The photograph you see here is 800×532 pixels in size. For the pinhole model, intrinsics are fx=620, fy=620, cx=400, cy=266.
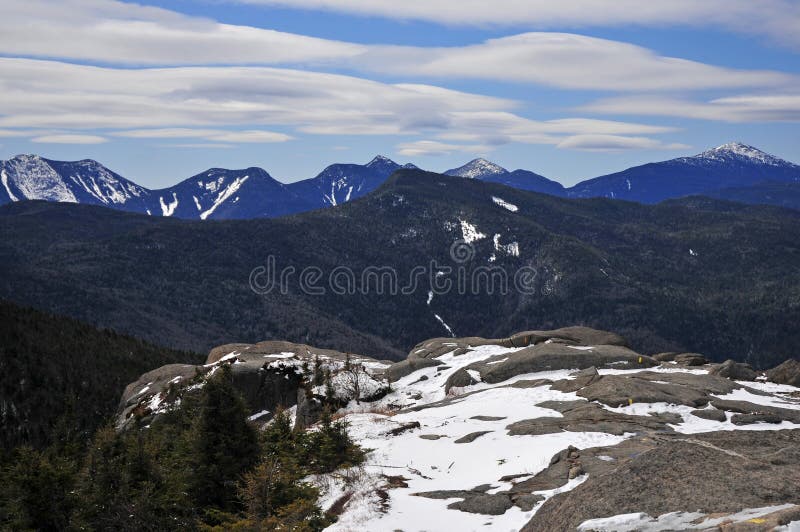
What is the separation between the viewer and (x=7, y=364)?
535ft

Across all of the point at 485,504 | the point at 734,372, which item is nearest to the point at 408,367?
the point at 734,372

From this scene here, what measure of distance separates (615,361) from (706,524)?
3258 cm

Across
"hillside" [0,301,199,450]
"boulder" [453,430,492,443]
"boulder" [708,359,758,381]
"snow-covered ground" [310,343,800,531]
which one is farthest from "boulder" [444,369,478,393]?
"hillside" [0,301,199,450]

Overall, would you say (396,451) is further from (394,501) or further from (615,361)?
(615,361)

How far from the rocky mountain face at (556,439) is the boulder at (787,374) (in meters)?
0.09

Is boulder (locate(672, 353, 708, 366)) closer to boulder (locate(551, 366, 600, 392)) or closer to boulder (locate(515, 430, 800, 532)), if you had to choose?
boulder (locate(551, 366, 600, 392))

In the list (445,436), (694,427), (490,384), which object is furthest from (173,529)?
(490,384)

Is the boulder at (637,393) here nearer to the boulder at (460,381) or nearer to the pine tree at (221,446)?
the boulder at (460,381)


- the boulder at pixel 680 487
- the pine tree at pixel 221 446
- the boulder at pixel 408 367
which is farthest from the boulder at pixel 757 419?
the boulder at pixel 408 367

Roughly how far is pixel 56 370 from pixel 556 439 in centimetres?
16998

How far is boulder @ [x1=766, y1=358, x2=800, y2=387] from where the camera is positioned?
36.7m

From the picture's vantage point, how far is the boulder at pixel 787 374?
1446 inches

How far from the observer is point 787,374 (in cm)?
3728

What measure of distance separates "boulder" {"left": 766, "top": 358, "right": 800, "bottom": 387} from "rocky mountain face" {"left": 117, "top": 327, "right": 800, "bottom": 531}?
0.09 meters
